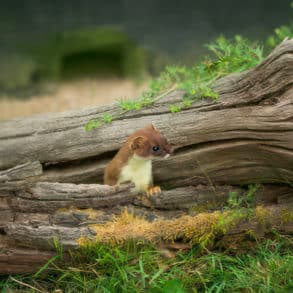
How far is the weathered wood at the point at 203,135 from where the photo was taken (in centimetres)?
399

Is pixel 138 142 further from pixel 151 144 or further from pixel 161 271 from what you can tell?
pixel 161 271

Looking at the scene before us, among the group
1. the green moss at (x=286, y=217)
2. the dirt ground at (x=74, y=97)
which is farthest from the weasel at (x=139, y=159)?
the dirt ground at (x=74, y=97)

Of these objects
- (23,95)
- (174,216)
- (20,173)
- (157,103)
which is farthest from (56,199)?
(23,95)

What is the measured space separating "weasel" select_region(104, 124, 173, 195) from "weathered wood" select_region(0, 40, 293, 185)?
0.25 metres

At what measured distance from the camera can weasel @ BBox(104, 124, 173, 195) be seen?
13.5 feet

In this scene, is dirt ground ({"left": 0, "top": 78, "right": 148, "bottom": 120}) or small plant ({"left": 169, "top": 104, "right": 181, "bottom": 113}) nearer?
small plant ({"left": 169, "top": 104, "right": 181, "bottom": 113})

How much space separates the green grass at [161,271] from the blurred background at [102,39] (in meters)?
4.97

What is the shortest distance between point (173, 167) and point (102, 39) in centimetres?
513

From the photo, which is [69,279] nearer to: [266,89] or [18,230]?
[18,230]

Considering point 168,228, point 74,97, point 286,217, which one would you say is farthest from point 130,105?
point 74,97

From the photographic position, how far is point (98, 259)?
3.81m

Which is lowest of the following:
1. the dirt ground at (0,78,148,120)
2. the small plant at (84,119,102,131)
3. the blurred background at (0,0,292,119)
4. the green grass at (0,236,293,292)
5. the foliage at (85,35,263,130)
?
the green grass at (0,236,293,292)

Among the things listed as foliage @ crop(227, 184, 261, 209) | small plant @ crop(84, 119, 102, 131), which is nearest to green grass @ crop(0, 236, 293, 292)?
foliage @ crop(227, 184, 261, 209)

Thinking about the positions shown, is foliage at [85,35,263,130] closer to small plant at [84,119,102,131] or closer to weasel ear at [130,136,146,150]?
small plant at [84,119,102,131]
